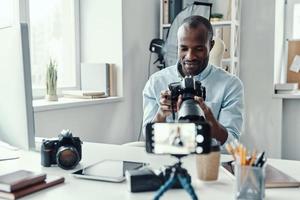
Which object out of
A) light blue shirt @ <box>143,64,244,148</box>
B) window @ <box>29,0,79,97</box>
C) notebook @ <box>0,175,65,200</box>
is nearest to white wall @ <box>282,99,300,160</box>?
light blue shirt @ <box>143,64,244,148</box>

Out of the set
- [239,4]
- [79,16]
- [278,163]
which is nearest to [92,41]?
[79,16]

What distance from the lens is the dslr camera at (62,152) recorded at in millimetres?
1164

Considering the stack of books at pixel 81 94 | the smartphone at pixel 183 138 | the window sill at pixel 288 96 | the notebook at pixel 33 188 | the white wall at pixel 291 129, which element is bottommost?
the white wall at pixel 291 129

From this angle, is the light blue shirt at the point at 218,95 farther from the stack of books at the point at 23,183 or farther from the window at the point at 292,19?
the window at the point at 292,19

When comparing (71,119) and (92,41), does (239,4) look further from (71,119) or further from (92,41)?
(71,119)

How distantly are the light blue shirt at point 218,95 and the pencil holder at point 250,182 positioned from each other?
0.86 meters

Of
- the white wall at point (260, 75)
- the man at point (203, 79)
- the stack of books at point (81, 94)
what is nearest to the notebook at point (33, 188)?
the man at point (203, 79)

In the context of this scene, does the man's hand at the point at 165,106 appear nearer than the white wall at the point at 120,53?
Yes

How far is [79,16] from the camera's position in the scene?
118 inches

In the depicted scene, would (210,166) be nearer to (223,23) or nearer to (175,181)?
(175,181)

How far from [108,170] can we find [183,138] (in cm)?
51

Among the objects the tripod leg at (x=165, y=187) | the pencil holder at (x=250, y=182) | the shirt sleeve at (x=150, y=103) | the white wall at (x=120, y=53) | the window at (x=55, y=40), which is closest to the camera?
the tripod leg at (x=165, y=187)

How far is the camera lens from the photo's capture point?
1161mm

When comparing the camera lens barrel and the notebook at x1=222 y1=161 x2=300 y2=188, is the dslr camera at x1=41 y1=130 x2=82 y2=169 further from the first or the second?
the notebook at x1=222 y1=161 x2=300 y2=188
